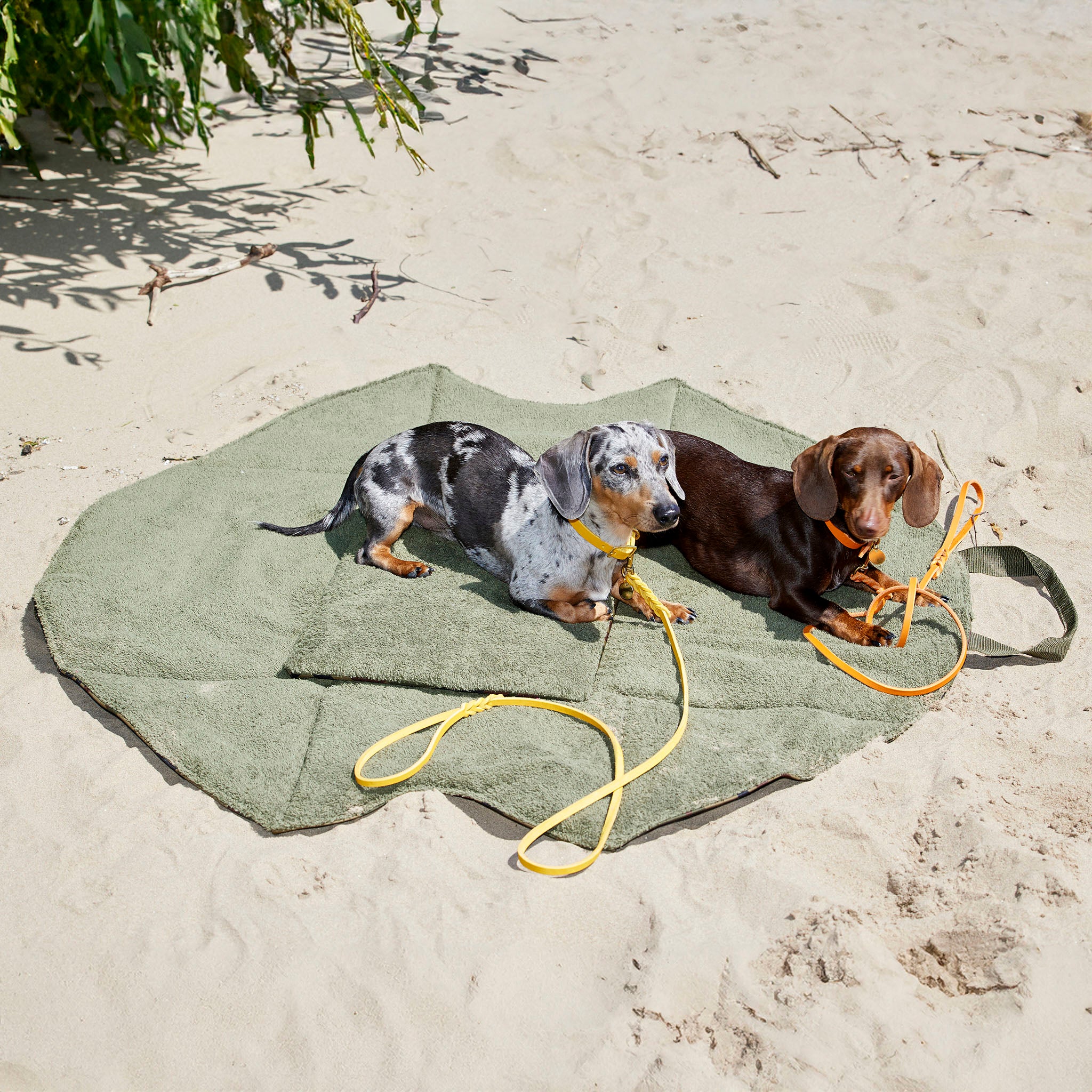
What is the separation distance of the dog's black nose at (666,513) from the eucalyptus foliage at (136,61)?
307cm

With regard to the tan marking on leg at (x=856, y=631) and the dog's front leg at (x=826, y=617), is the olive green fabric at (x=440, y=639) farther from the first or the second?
the tan marking on leg at (x=856, y=631)

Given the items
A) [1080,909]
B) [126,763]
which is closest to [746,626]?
[1080,909]

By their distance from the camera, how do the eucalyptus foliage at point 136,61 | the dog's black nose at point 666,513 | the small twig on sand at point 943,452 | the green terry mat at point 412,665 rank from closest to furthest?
1. the green terry mat at point 412,665
2. the dog's black nose at point 666,513
3. the small twig on sand at point 943,452
4. the eucalyptus foliage at point 136,61

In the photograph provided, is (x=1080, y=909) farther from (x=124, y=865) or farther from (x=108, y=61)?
(x=108, y=61)

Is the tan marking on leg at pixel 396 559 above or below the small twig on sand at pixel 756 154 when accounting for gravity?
below

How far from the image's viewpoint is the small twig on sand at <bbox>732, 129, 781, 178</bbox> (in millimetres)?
7812

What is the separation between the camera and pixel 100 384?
18.8ft

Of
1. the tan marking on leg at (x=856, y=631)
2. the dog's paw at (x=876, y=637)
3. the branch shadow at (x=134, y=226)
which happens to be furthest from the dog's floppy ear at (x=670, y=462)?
the branch shadow at (x=134, y=226)

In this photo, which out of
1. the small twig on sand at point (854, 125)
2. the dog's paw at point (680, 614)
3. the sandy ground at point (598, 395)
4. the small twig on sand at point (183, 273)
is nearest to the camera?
the sandy ground at point (598, 395)

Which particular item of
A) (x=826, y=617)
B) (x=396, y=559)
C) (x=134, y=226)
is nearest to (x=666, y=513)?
(x=826, y=617)

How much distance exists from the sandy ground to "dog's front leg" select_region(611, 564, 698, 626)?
0.94 metres

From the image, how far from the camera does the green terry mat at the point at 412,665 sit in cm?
343

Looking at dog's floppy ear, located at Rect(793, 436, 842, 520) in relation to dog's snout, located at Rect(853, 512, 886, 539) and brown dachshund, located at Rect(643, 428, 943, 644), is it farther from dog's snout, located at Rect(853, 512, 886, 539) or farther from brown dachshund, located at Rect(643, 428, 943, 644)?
dog's snout, located at Rect(853, 512, 886, 539)

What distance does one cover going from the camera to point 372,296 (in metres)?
6.54
